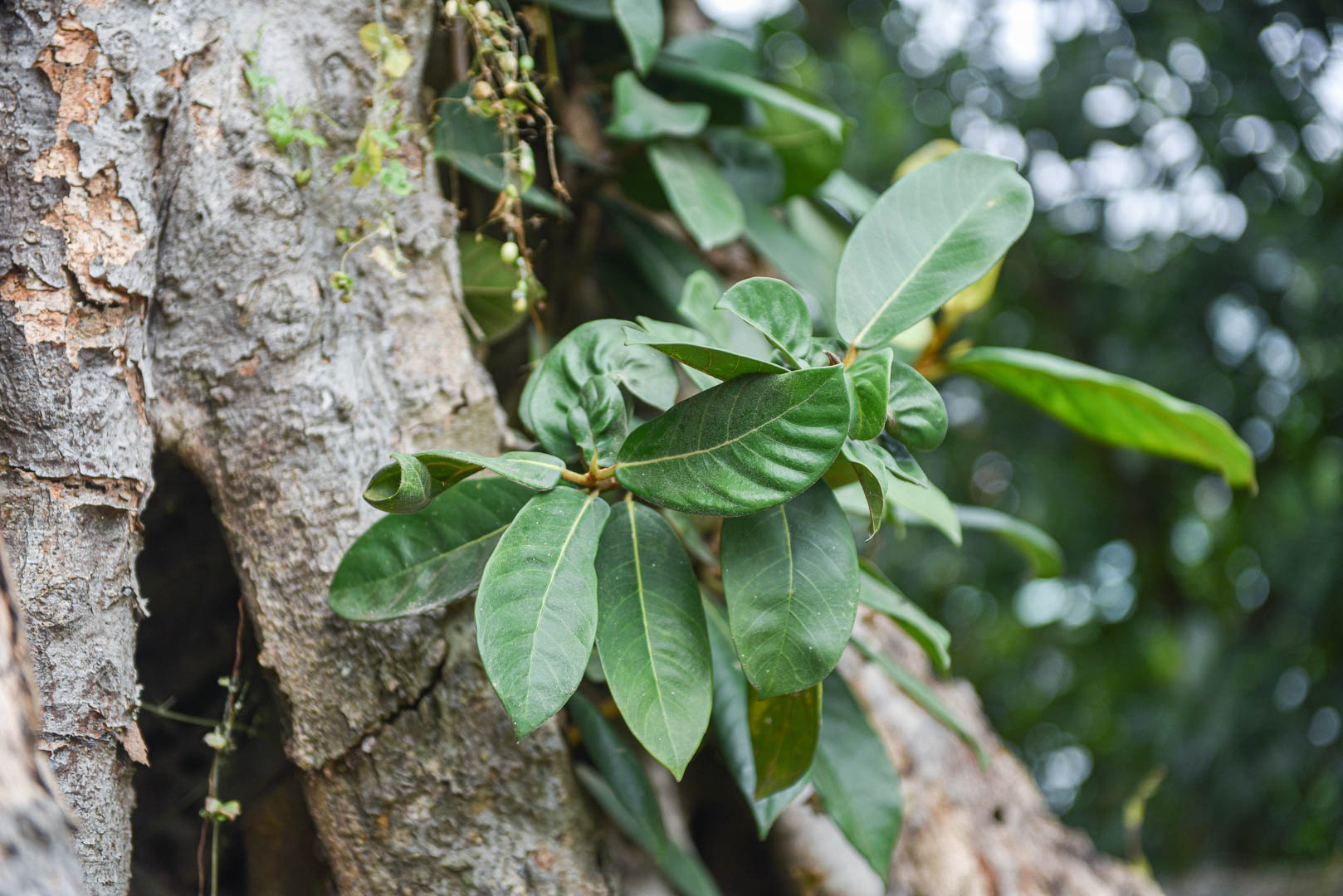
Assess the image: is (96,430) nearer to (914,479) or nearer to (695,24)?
(914,479)

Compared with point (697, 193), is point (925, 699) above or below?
below

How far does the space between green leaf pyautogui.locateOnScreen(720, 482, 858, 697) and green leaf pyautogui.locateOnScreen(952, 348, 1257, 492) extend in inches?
19.2

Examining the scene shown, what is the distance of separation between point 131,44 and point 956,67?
1993mm

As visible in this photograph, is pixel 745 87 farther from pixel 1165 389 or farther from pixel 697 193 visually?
pixel 1165 389

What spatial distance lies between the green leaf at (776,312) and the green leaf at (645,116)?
1.29ft

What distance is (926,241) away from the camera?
28.0 inches

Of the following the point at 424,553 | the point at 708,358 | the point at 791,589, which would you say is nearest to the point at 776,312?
the point at 708,358

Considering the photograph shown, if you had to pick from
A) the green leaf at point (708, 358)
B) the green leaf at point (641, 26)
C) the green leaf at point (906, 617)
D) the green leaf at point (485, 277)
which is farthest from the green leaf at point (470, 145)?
the green leaf at point (906, 617)

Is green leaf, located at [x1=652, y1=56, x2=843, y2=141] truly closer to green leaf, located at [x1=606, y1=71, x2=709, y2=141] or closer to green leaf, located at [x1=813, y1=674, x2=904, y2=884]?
green leaf, located at [x1=606, y1=71, x2=709, y2=141]

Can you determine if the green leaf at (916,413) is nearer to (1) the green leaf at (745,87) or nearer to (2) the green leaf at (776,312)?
(2) the green leaf at (776,312)

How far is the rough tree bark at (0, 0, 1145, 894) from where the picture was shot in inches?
25.7

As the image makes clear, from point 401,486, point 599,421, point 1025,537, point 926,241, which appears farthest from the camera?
point 1025,537

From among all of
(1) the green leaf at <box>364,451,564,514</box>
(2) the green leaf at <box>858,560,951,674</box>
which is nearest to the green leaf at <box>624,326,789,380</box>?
(1) the green leaf at <box>364,451,564,514</box>

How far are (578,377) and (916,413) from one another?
248mm
